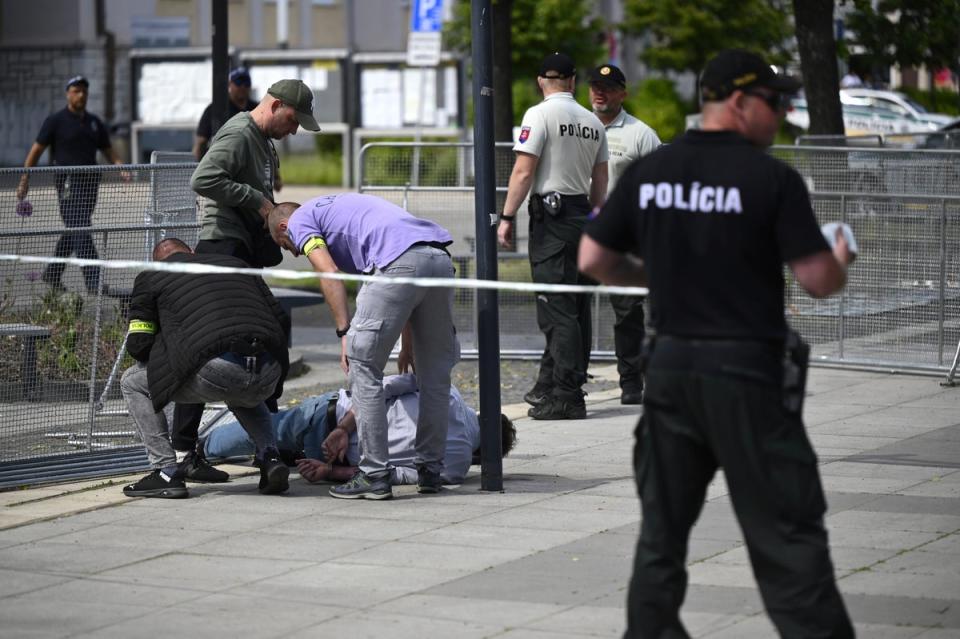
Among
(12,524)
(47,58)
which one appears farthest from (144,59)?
(12,524)

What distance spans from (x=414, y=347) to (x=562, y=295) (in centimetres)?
212

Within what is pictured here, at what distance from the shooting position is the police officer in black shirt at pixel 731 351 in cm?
406

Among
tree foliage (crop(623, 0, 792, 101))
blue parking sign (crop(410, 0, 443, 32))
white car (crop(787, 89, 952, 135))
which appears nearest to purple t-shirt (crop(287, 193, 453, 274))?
blue parking sign (crop(410, 0, 443, 32))

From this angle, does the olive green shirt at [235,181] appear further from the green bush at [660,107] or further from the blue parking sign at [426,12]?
the green bush at [660,107]

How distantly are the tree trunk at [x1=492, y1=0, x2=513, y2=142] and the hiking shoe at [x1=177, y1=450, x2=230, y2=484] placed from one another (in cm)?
923

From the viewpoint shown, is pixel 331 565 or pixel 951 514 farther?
pixel 951 514

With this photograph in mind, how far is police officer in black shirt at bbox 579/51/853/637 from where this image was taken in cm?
406

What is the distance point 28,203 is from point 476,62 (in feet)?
7.32

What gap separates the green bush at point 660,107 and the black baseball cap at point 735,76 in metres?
33.9

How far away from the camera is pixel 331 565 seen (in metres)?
5.91

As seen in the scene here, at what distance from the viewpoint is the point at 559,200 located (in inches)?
360

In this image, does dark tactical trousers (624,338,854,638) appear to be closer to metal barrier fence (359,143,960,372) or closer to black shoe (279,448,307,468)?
black shoe (279,448,307,468)

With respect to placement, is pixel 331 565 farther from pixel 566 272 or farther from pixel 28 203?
pixel 566 272

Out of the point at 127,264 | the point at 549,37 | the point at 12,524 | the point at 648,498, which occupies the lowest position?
the point at 12,524
